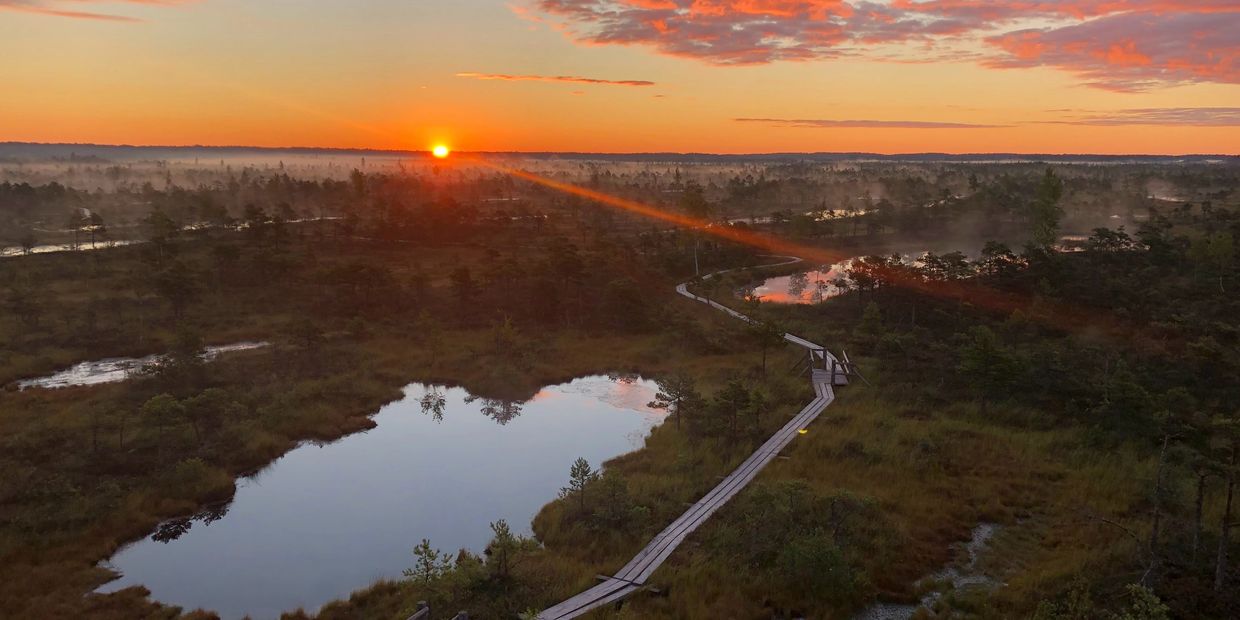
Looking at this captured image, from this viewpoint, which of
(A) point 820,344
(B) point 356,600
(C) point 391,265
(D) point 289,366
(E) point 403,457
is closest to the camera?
(B) point 356,600

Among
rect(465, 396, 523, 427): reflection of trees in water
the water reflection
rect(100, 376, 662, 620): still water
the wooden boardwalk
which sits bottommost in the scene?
rect(100, 376, 662, 620): still water

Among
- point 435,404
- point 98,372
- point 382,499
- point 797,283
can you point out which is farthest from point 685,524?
point 797,283

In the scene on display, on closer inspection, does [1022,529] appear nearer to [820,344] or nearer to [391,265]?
[820,344]

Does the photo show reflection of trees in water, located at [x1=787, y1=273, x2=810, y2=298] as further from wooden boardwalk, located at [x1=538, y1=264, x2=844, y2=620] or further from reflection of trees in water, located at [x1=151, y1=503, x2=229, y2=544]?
reflection of trees in water, located at [x1=151, y1=503, x2=229, y2=544]

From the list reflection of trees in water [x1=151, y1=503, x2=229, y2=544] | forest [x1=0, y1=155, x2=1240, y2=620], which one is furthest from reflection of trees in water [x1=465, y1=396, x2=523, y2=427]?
reflection of trees in water [x1=151, y1=503, x2=229, y2=544]

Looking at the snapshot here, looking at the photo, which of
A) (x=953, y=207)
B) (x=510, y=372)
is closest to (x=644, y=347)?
(x=510, y=372)

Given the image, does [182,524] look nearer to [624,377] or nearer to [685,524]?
[685,524]
